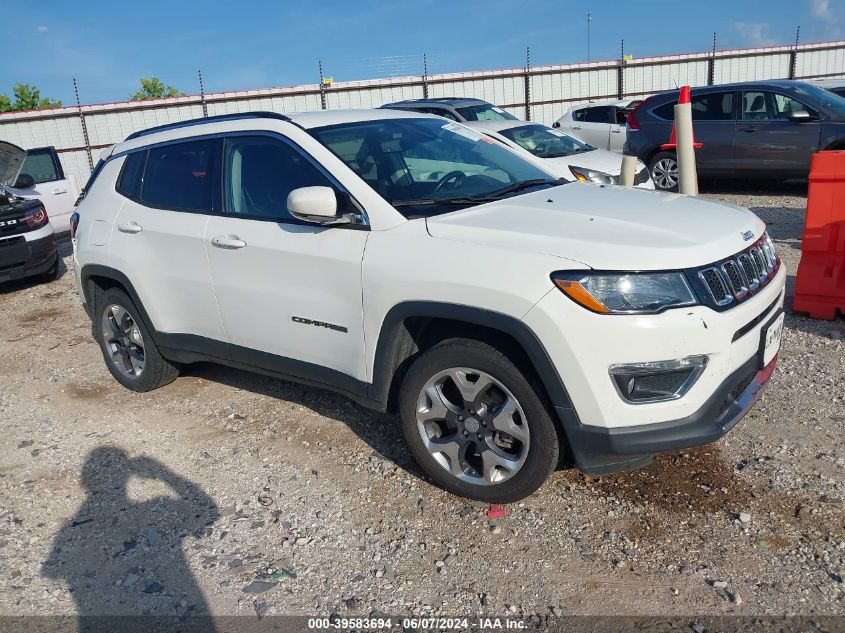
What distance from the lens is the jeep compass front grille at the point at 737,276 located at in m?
2.93

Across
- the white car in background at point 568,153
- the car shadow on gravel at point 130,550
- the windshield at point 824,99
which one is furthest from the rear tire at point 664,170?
the car shadow on gravel at point 130,550

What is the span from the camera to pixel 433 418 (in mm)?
3408

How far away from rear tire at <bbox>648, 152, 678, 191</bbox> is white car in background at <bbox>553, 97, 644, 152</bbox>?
3.29 meters

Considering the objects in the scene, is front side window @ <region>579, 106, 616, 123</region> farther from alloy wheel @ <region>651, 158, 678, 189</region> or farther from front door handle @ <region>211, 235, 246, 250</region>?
front door handle @ <region>211, 235, 246, 250</region>

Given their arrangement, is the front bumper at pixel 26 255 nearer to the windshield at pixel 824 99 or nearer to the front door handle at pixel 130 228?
the front door handle at pixel 130 228

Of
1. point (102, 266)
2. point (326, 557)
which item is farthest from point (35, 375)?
point (326, 557)

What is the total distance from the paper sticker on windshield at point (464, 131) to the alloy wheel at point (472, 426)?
5.91 ft

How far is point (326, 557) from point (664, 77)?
72.2 feet

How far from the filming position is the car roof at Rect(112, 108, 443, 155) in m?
4.09

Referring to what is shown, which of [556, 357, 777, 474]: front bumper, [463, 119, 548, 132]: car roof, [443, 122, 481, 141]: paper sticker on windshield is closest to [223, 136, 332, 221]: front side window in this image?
[443, 122, 481, 141]: paper sticker on windshield

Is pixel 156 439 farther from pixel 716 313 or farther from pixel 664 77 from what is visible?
pixel 664 77

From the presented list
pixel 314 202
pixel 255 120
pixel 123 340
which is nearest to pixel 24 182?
pixel 123 340

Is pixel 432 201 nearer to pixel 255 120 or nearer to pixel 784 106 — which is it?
pixel 255 120

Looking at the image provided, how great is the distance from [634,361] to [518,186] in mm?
1494
